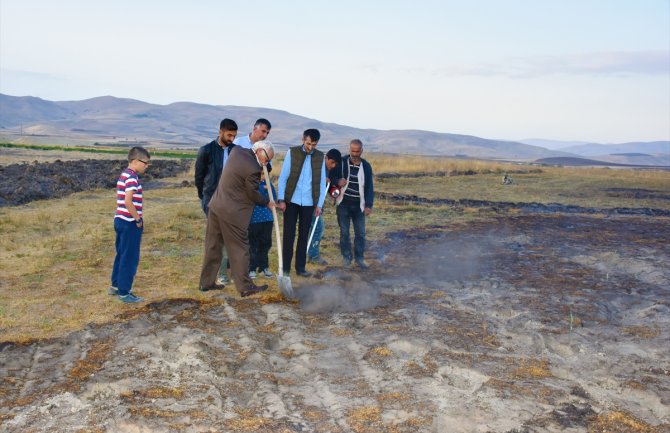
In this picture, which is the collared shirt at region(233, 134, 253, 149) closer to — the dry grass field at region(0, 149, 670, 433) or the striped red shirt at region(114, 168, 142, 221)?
the striped red shirt at region(114, 168, 142, 221)

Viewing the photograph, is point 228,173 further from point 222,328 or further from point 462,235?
point 462,235

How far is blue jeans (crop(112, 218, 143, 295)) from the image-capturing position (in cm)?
627

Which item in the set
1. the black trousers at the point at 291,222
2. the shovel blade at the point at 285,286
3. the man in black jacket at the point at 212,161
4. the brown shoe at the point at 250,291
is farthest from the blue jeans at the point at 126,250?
the black trousers at the point at 291,222

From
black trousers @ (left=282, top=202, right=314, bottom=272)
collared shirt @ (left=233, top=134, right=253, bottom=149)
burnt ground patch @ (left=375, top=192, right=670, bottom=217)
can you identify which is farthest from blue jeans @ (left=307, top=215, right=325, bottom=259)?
burnt ground patch @ (left=375, top=192, right=670, bottom=217)

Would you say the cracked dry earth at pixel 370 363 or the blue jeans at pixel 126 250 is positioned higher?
the blue jeans at pixel 126 250

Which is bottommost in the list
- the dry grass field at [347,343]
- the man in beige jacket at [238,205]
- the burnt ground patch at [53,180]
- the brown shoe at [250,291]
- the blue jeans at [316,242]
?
the burnt ground patch at [53,180]

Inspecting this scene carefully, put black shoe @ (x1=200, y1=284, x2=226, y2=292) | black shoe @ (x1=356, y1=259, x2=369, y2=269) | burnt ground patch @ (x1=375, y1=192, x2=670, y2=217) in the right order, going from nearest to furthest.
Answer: black shoe @ (x1=200, y1=284, x2=226, y2=292)
black shoe @ (x1=356, y1=259, x2=369, y2=269)
burnt ground patch @ (x1=375, y1=192, x2=670, y2=217)

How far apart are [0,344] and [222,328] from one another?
185 cm

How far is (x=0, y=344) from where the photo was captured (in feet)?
16.8

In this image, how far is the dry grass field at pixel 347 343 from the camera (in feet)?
13.2

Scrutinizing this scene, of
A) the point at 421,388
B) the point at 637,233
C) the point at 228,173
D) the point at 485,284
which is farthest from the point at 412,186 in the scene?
the point at 421,388

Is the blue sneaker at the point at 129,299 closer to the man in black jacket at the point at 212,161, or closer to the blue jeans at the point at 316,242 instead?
the man in black jacket at the point at 212,161

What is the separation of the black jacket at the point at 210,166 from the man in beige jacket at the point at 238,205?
0.37 m

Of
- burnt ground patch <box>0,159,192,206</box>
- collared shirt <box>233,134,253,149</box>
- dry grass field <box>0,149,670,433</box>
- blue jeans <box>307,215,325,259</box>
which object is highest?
collared shirt <box>233,134,253,149</box>
